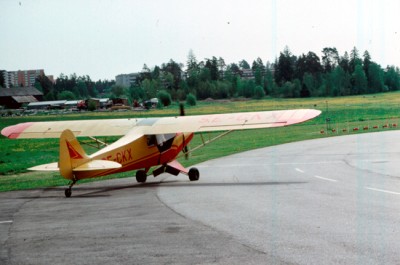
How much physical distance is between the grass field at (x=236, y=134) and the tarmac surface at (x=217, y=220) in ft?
24.4

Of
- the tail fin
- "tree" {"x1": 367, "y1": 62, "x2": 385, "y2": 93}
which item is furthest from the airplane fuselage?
"tree" {"x1": 367, "y1": 62, "x2": 385, "y2": 93}

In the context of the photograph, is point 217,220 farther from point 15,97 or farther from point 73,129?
point 15,97

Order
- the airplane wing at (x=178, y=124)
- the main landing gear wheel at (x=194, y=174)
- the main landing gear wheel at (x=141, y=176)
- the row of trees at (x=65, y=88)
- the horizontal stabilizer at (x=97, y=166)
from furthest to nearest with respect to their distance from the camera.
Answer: the row of trees at (x=65, y=88), the main landing gear wheel at (x=141, y=176), the main landing gear wheel at (x=194, y=174), the airplane wing at (x=178, y=124), the horizontal stabilizer at (x=97, y=166)

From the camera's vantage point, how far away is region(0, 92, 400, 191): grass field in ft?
114

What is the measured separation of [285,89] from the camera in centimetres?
11806

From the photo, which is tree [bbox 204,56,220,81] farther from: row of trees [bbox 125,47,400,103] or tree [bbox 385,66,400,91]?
tree [bbox 385,66,400,91]

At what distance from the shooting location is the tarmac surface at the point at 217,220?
11.1 m

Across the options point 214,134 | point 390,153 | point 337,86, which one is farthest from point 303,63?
point 390,153

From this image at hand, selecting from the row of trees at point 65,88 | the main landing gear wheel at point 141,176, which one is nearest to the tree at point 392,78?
the row of trees at point 65,88

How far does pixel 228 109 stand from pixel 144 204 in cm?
6504

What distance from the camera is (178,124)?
85.0 feet

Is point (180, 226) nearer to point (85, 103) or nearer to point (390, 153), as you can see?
point (390, 153)

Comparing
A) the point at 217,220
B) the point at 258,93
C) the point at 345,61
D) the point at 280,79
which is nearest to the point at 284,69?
the point at 280,79

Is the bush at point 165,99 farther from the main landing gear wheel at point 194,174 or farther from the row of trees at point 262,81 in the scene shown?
the main landing gear wheel at point 194,174
